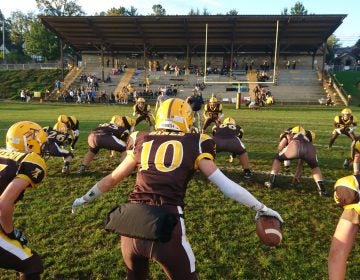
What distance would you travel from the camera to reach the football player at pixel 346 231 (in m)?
2.61

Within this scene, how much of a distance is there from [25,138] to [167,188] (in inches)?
83.0

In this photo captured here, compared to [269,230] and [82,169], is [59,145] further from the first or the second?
[269,230]

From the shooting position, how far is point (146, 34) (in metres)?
39.1

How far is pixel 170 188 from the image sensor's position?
9.99ft

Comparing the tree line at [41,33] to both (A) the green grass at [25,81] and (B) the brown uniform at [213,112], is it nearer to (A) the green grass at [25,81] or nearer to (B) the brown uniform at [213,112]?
(A) the green grass at [25,81]

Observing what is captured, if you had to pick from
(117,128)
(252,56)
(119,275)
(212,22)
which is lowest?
(119,275)

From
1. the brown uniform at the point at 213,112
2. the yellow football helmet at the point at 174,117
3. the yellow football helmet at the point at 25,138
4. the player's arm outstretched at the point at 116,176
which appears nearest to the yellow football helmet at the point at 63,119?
the brown uniform at the point at 213,112

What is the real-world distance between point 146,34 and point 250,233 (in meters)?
36.5

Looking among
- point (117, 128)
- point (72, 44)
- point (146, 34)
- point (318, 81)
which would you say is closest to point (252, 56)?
point (318, 81)

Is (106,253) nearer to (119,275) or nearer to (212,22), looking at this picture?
(119,275)

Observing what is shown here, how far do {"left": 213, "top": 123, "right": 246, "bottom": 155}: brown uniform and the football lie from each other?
507cm

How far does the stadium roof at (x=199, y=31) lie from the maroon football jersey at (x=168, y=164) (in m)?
33.7

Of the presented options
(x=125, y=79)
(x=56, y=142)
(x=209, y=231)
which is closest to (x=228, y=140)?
(x=209, y=231)

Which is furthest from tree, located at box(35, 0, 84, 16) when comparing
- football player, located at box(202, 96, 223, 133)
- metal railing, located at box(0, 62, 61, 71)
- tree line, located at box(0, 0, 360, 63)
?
football player, located at box(202, 96, 223, 133)
